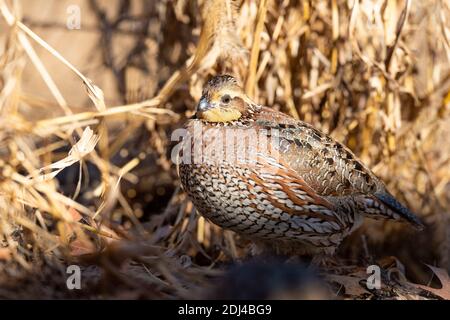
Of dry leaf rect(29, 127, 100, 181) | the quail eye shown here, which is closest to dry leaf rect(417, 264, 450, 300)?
the quail eye

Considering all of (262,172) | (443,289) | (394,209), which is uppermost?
(262,172)

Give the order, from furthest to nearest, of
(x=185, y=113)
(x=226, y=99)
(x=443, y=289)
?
(x=185, y=113) < (x=443, y=289) < (x=226, y=99)

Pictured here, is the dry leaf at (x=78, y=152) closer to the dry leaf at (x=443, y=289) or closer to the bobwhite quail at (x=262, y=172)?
the bobwhite quail at (x=262, y=172)

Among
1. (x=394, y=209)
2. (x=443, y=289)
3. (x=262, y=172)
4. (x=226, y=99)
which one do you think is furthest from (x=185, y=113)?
(x=443, y=289)

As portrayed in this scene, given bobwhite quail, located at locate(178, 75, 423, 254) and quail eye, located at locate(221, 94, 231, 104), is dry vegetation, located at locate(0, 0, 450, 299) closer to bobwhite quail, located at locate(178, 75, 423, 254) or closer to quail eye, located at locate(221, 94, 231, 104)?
bobwhite quail, located at locate(178, 75, 423, 254)

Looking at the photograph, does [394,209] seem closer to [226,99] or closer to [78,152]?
[226,99]

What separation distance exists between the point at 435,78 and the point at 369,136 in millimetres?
672

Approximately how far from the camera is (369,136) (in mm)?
5422

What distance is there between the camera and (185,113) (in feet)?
18.6

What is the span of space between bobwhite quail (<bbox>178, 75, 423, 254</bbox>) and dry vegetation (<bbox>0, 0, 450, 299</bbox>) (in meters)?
0.37

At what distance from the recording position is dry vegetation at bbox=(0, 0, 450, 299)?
13.7ft

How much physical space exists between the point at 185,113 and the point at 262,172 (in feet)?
4.83

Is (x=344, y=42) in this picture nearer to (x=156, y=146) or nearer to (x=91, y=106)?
(x=156, y=146)

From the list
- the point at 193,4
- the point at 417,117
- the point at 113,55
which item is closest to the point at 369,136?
the point at 417,117
